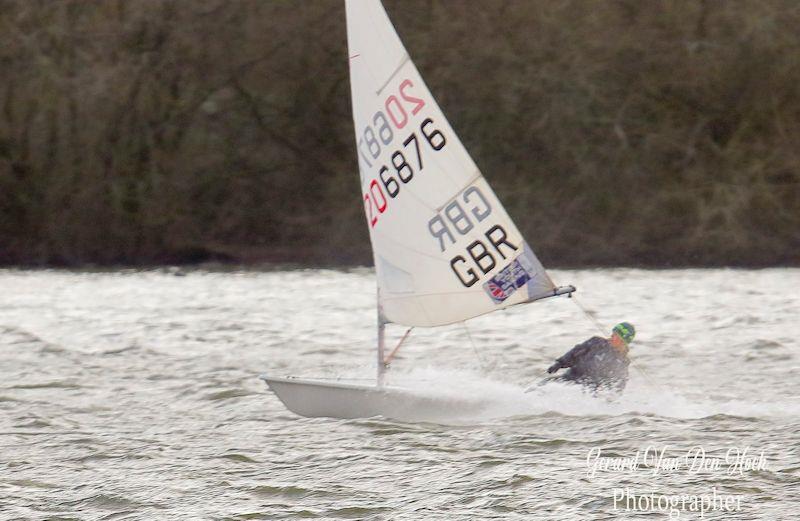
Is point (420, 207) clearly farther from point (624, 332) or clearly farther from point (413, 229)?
point (624, 332)

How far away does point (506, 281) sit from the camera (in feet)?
41.9

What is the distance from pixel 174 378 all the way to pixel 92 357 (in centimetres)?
230

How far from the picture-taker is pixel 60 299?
2619 cm

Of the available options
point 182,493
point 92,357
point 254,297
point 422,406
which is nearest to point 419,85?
point 422,406

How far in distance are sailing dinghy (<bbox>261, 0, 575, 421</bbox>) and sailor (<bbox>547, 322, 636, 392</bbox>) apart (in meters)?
0.74

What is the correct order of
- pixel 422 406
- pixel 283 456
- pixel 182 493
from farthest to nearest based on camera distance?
pixel 422 406 < pixel 283 456 < pixel 182 493

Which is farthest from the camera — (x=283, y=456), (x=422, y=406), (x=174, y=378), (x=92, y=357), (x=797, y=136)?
(x=797, y=136)

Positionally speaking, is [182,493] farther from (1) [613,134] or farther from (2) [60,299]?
(1) [613,134]

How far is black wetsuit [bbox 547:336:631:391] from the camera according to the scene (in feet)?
42.7

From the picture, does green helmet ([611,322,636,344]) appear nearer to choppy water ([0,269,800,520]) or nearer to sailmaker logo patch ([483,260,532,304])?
choppy water ([0,269,800,520])

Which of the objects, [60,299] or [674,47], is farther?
[674,47]

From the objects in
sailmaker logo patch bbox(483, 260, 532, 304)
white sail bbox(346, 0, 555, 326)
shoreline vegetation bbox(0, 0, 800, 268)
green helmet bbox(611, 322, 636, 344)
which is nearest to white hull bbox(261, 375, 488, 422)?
white sail bbox(346, 0, 555, 326)
